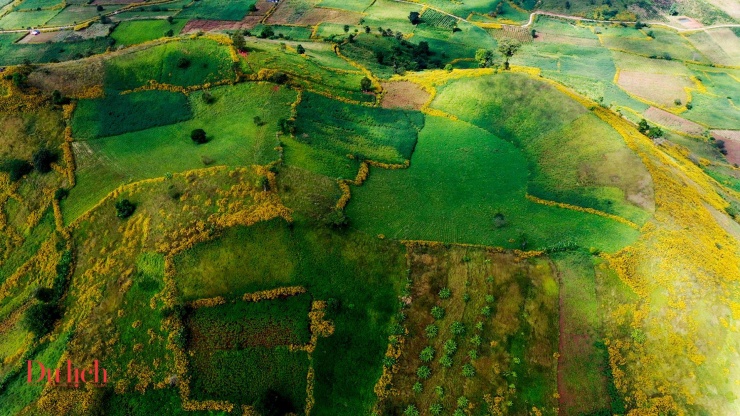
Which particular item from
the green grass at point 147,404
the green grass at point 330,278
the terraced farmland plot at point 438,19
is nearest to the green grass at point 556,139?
the green grass at point 330,278

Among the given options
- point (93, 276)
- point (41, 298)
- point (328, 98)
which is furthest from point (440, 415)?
point (328, 98)

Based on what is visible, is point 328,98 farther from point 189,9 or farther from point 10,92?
point 189,9

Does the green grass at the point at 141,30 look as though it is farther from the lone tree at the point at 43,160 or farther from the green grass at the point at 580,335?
the green grass at the point at 580,335

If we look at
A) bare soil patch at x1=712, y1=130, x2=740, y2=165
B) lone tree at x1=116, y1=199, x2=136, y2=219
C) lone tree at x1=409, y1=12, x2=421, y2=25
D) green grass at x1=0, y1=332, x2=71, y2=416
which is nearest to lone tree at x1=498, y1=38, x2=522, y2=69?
lone tree at x1=409, y1=12, x2=421, y2=25

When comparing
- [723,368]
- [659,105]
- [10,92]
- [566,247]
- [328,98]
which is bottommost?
[659,105]

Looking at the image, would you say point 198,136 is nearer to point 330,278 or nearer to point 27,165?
point 27,165

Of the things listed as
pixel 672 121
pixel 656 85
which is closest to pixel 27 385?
pixel 672 121
